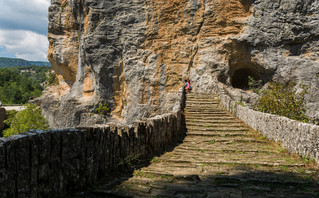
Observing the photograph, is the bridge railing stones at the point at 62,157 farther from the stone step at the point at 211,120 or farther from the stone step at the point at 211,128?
the stone step at the point at 211,120

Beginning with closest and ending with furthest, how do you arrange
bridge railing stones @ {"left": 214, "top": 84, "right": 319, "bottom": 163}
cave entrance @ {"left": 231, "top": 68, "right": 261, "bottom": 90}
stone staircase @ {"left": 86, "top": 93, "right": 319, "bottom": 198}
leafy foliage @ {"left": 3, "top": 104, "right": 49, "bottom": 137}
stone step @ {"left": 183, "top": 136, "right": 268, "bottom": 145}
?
stone staircase @ {"left": 86, "top": 93, "right": 319, "bottom": 198}
bridge railing stones @ {"left": 214, "top": 84, "right": 319, "bottom": 163}
stone step @ {"left": 183, "top": 136, "right": 268, "bottom": 145}
cave entrance @ {"left": 231, "top": 68, "right": 261, "bottom": 90}
leafy foliage @ {"left": 3, "top": 104, "right": 49, "bottom": 137}

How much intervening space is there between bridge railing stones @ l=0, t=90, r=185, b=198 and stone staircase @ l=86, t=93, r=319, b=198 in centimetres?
50

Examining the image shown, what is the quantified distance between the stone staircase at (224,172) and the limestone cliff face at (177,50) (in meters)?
13.7

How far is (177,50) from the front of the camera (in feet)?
86.0

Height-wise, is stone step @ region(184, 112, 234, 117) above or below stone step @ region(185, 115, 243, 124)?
above

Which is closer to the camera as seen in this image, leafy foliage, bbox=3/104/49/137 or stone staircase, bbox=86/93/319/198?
stone staircase, bbox=86/93/319/198

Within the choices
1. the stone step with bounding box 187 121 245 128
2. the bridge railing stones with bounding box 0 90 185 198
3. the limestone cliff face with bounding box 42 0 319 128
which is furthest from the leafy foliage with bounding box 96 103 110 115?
the bridge railing stones with bounding box 0 90 185 198

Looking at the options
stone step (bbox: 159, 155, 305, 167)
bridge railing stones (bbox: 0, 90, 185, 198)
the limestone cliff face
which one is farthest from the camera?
the limestone cliff face

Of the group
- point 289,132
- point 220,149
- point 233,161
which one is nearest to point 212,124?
point 220,149

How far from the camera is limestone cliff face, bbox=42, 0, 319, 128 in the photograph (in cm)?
2327

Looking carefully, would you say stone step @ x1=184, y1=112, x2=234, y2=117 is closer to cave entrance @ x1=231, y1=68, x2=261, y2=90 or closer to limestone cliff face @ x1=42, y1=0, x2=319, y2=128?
limestone cliff face @ x1=42, y1=0, x2=319, y2=128

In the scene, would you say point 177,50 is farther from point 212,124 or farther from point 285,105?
point 212,124

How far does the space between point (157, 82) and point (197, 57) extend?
195 inches

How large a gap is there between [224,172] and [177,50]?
21.6 metres
